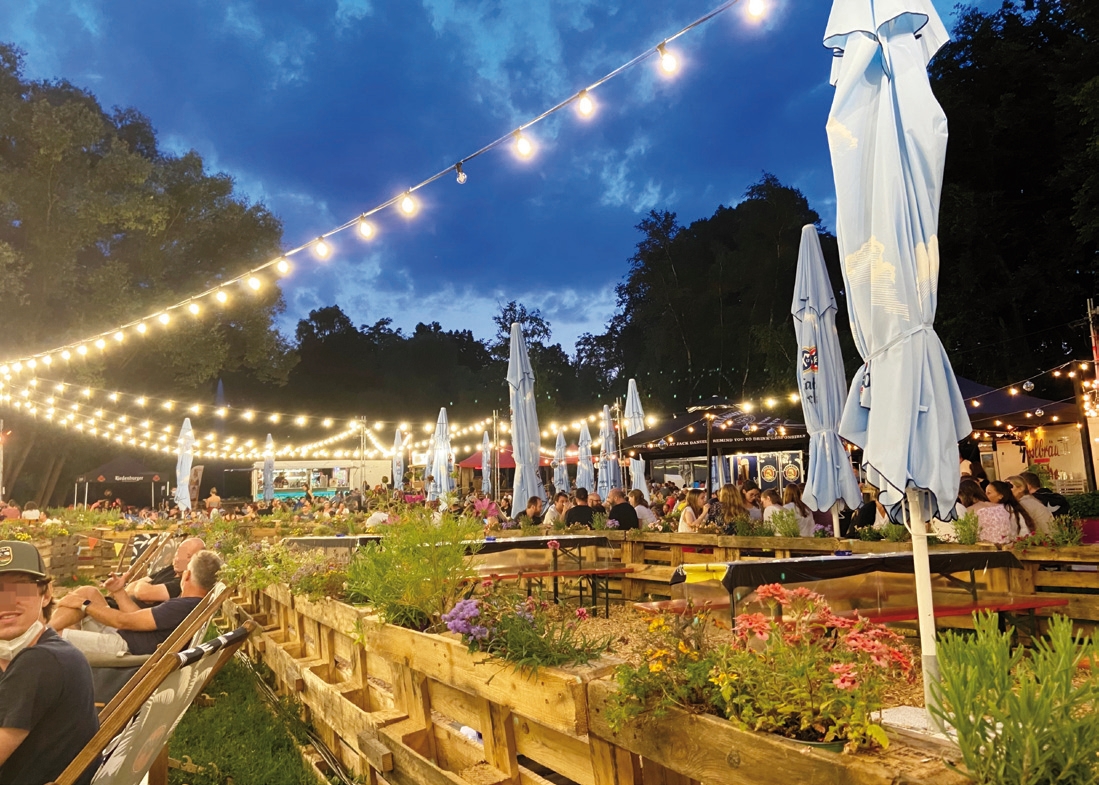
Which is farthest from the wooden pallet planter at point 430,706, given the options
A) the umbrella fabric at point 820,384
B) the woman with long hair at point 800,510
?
the woman with long hair at point 800,510

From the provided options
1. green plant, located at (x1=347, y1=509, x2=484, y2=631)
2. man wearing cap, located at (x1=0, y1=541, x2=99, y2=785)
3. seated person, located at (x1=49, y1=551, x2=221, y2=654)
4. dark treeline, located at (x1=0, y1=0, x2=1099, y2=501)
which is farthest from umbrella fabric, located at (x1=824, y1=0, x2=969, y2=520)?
dark treeline, located at (x1=0, y1=0, x2=1099, y2=501)

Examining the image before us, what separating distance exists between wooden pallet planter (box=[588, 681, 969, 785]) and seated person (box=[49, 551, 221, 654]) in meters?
3.02

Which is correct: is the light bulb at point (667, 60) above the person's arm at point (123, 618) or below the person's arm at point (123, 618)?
above

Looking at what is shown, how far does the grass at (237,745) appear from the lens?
4.02 m

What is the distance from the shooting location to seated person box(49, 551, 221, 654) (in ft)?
12.8

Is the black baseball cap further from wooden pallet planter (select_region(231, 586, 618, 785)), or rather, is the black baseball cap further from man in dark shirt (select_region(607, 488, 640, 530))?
man in dark shirt (select_region(607, 488, 640, 530))

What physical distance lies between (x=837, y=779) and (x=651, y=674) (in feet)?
1.95

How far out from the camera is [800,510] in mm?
8375

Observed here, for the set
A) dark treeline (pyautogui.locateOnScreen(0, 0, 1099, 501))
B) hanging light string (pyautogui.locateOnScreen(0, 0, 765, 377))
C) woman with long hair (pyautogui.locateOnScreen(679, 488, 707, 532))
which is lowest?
woman with long hair (pyautogui.locateOnScreen(679, 488, 707, 532))

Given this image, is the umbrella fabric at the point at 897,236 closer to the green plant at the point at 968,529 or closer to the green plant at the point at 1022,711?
the green plant at the point at 1022,711

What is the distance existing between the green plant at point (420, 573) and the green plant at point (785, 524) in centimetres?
497

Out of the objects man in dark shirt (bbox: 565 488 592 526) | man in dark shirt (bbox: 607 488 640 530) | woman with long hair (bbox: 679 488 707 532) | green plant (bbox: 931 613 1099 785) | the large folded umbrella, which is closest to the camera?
green plant (bbox: 931 613 1099 785)

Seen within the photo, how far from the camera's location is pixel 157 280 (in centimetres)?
2327

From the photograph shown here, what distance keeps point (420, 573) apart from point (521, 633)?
996mm
